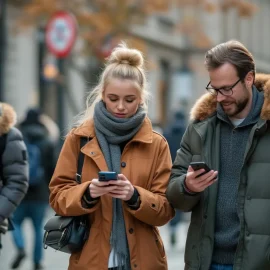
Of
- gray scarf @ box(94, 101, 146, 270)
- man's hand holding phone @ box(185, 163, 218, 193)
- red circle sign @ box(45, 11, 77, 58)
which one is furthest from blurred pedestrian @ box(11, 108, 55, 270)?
red circle sign @ box(45, 11, 77, 58)

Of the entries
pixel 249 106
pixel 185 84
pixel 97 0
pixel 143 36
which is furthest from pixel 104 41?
pixel 249 106

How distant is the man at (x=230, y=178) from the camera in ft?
16.8

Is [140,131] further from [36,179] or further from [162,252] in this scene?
[36,179]

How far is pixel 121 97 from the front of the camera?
5500 millimetres

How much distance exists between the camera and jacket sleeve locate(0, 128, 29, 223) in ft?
22.1

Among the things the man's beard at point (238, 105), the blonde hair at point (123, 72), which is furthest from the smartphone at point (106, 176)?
the man's beard at point (238, 105)

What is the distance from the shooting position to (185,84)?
Answer: 3177 centimetres

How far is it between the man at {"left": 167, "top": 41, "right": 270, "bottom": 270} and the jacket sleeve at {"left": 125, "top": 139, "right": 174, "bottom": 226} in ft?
0.35

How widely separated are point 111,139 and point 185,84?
26.3 m

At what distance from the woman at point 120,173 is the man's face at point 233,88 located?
0.52 m

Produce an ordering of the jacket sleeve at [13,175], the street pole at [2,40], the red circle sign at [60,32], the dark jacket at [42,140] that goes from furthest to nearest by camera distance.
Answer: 1. the red circle sign at [60,32]
2. the street pole at [2,40]
3. the dark jacket at [42,140]
4. the jacket sleeve at [13,175]

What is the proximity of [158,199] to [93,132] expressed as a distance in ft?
1.77

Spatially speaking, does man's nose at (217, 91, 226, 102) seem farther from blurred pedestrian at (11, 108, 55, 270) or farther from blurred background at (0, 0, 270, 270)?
blurred background at (0, 0, 270, 270)

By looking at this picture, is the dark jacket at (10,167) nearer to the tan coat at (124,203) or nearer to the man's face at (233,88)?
the tan coat at (124,203)
